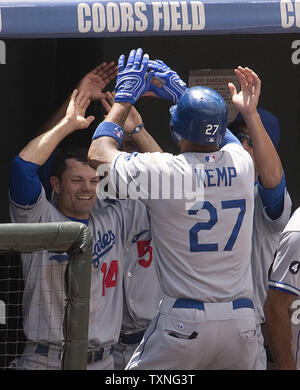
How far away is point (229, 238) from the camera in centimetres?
344

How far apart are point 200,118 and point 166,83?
1.61ft

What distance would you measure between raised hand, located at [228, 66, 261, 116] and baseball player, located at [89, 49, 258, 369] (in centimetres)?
34

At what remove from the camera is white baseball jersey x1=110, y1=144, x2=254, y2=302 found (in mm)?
3396

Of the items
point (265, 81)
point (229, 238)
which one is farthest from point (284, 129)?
point (229, 238)

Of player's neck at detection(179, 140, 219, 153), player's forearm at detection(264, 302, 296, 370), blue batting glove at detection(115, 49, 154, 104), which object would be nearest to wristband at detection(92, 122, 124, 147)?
blue batting glove at detection(115, 49, 154, 104)

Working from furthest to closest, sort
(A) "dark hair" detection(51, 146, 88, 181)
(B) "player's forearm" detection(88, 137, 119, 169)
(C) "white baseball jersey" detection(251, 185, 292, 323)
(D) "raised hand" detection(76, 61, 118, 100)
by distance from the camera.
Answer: (D) "raised hand" detection(76, 61, 118, 100)
(A) "dark hair" detection(51, 146, 88, 181)
(C) "white baseball jersey" detection(251, 185, 292, 323)
(B) "player's forearm" detection(88, 137, 119, 169)

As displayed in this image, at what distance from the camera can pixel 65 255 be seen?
12.9 ft

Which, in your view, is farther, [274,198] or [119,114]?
[274,198]

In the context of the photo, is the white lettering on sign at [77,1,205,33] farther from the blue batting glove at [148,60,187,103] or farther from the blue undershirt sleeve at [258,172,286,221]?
the blue undershirt sleeve at [258,172,286,221]

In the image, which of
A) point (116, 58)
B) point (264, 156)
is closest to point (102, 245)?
point (264, 156)

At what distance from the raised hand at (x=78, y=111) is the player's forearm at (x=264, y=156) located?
85cm

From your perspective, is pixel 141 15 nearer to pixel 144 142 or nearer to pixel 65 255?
pixel 144 142

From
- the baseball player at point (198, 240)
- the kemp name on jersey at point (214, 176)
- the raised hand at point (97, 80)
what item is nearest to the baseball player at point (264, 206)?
the baseball player at point (198, 240)
